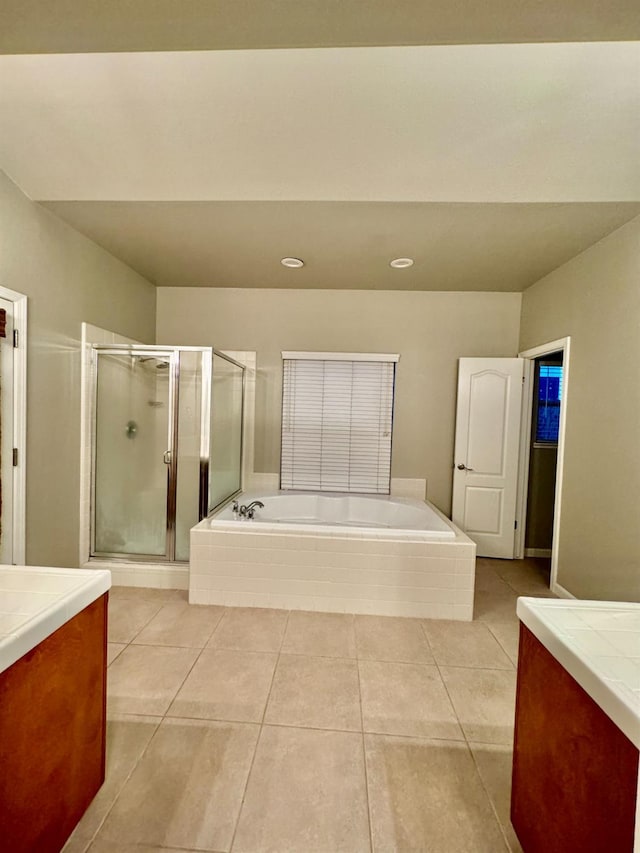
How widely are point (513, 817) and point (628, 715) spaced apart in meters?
0.85

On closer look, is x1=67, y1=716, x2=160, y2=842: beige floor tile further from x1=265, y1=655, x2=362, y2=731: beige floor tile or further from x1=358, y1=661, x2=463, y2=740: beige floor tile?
x1=358, y1=661, x2=463, y2=740: beige floor tile

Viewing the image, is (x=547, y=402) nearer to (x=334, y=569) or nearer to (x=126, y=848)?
(x=334, y=569)

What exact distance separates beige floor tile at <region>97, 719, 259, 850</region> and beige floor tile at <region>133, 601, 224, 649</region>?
0.60 meters

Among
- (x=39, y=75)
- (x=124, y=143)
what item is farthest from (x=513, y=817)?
(x=39, y=75)

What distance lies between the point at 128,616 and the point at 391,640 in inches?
63.6

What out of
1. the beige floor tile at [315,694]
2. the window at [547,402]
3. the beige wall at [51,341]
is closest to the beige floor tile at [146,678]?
the beige floor tile at [315,694]

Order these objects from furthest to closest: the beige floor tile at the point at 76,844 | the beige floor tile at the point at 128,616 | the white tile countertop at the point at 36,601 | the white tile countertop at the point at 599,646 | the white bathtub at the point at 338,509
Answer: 1. the white bathtub at the point at 338,509
2. the beige floor tile at the point at 128,616
3. the beige floor tile at the point at 76,844
4. the white tile countertop at the point at 36,601
5. the white tile countertop at the point at 599,646

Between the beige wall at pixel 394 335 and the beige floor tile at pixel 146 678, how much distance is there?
207 centimetres

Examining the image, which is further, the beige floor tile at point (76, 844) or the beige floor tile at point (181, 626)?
the beige floor tile at point (181, 626)

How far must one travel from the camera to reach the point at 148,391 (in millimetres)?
3035

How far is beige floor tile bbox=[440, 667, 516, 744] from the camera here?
5.24 ft

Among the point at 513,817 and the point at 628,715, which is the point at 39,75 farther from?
the point at 513,817

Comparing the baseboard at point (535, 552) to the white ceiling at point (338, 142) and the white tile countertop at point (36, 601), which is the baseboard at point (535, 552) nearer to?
the white ceiling at point (338, 142)

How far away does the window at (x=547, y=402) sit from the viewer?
381cm
